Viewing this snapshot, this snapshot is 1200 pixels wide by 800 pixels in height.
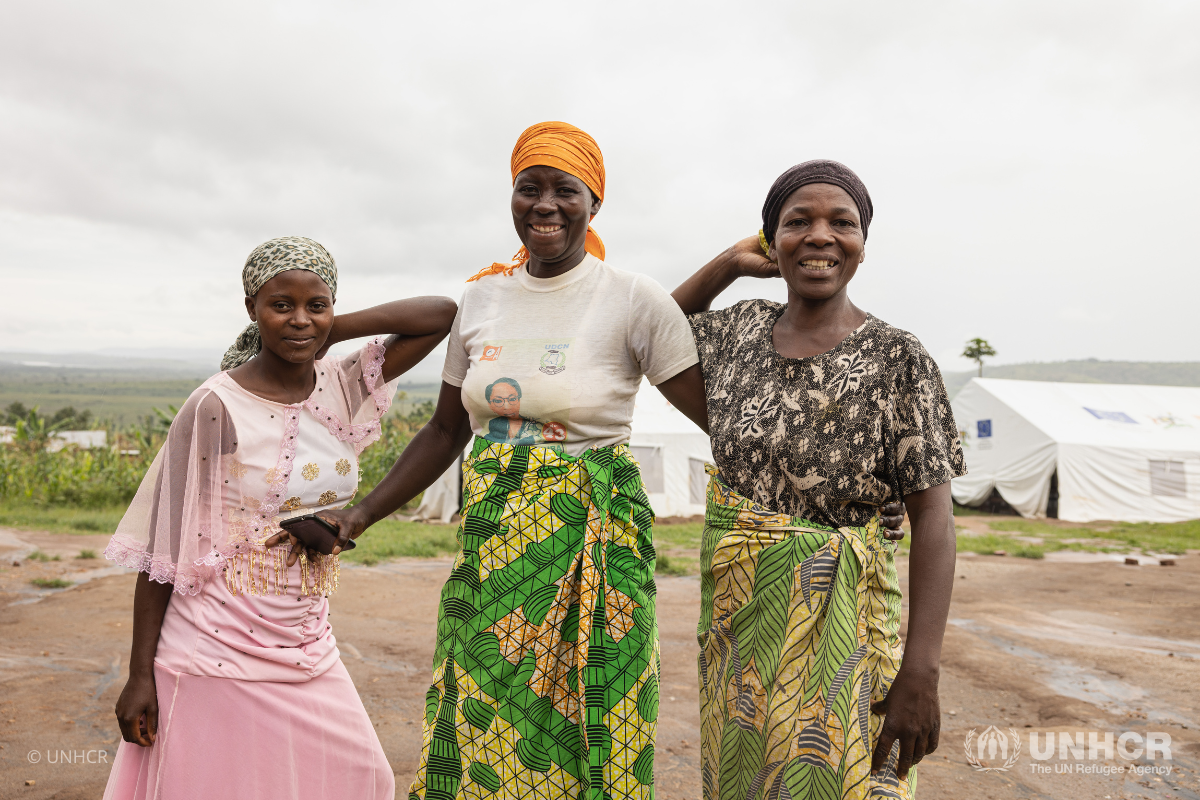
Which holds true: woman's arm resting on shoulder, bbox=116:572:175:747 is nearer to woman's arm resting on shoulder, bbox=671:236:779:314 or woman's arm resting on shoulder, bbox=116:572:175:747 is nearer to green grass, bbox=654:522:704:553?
woman's arm resting on shoulder, bbox=671:236:779:314

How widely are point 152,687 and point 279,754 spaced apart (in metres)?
0.34

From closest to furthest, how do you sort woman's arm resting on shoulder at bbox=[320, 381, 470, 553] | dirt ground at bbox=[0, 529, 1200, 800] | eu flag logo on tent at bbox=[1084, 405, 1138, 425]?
woman's arm resting on shoulder at bbox=[320, 381, 470, 553]
dirt ground at bbox=[0, 529, 1200, 800]
eu flag logo on tent at bbox=[1084, 405, 1138, 425]

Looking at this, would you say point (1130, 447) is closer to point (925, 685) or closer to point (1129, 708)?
point (1129, 708)

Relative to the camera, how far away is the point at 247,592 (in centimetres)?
201

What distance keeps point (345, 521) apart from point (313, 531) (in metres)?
0.10

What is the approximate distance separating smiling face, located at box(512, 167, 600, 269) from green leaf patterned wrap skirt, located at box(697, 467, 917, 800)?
0.78m

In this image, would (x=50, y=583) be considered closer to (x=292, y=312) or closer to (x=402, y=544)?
(x=402, y=544)

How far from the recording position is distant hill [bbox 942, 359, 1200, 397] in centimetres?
11719

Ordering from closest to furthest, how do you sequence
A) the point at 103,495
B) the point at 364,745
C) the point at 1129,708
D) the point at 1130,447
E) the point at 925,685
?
the point at 925,685, the point at 364,745, the point at 1129,708, the point at 103,495, the point at 1130,447

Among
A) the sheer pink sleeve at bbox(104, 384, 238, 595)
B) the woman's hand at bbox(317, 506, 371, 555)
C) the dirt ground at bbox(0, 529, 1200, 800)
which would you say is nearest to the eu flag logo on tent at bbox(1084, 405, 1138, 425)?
the dirt ground at bbox(0, 529, 1200, 800)

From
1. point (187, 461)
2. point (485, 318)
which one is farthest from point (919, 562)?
point (187, 461)

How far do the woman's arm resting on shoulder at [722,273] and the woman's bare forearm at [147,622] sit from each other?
154cm

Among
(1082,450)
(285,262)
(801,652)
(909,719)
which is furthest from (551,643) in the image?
(1082,450)

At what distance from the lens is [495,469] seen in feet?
6.76
